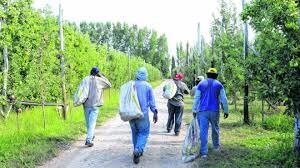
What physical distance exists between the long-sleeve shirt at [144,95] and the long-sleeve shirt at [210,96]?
1.01 m

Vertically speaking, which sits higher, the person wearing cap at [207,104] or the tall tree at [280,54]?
the tall tree at [280,54]

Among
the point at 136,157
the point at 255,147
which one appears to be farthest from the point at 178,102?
the point at 136,157

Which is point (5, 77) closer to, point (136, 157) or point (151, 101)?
point (151, 101)

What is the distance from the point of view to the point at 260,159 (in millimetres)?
9609

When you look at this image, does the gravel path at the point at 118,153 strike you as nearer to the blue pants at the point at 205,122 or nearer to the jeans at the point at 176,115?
the jeans at the point at 176,115

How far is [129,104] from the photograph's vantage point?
9953mm

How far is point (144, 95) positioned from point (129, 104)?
42 cm

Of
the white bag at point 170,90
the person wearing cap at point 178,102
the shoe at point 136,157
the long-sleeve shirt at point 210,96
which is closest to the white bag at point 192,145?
the long-sleeve shirt at point 210,96

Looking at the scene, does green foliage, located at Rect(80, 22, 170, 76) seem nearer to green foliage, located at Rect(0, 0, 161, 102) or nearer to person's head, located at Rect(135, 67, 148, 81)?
green foliage, located at Rect(0, 0, 161, 102)

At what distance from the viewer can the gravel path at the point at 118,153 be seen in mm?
9617

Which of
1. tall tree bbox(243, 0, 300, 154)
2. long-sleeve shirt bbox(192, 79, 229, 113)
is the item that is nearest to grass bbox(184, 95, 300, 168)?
tall tree bbox(243, 0, 300, 154)

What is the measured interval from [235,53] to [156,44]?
8438 cm

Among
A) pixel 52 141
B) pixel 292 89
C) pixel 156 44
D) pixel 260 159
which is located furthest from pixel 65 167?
pixel 156 44

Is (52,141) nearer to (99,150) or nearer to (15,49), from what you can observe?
(99,150)
